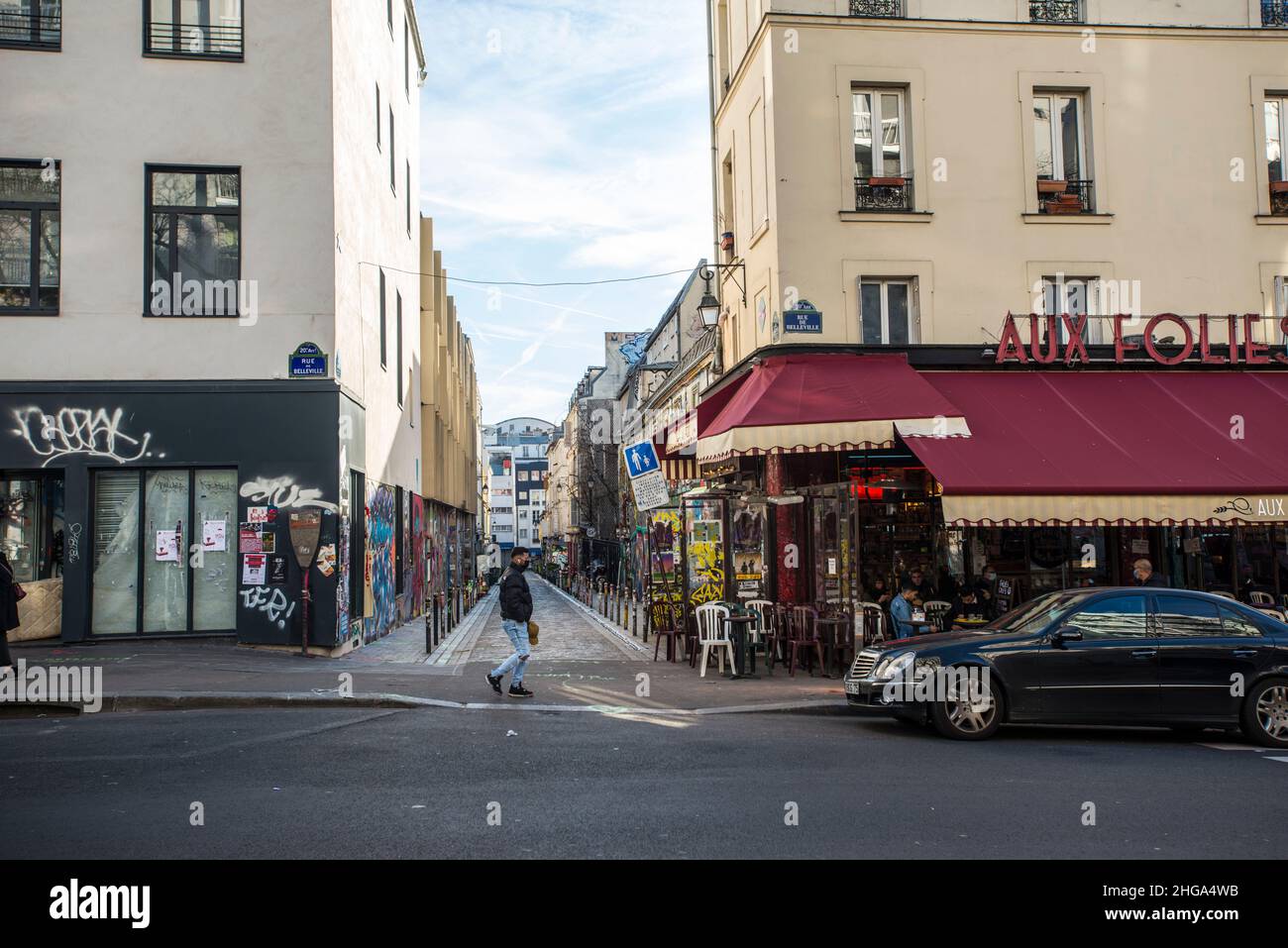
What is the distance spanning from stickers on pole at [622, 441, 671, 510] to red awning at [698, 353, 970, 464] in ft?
3.21

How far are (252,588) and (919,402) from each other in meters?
10.2

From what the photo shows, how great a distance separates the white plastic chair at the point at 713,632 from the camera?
1553 cm

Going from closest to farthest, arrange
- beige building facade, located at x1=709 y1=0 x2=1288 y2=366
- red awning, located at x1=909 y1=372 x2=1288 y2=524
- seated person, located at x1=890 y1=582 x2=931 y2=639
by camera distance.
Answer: seated person, located at x1=890 y1=582 x2=931 y2=639, red awning, located at x1=909 y1=372 x2=1288 y2=524, beige building facade, located at x1=709 y1=0 x2=1288 y2=366

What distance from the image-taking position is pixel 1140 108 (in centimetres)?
1862

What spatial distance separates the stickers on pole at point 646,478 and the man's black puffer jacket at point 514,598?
252 cm

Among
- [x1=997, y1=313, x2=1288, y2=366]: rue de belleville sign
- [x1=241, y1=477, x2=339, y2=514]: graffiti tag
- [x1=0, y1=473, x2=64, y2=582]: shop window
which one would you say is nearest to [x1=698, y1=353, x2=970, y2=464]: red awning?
[x1=997, y1=313, x2=1288, y2=366]: rue de belleville sign

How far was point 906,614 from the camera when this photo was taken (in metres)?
14.2

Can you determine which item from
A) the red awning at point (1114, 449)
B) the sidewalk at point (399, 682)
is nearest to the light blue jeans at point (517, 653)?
the sidewalk at point (399, 682)

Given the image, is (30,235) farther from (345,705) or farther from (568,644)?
(568,644)

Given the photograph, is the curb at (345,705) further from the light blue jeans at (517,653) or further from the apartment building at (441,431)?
the apartment building at (441,431)

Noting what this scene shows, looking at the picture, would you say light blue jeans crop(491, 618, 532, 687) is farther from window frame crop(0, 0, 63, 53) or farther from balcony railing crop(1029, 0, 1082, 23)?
balcony railing crop(1029, 0, 1082, 23)

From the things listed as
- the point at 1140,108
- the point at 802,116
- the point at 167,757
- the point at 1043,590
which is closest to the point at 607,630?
the point at 1043,590

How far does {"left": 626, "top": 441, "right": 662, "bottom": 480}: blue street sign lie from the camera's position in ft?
52.1

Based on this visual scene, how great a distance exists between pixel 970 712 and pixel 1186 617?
97.8 inches
